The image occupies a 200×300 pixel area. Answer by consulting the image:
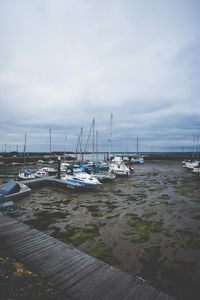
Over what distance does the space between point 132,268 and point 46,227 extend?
534 centimetres

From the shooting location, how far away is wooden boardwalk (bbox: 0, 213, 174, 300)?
3485mm

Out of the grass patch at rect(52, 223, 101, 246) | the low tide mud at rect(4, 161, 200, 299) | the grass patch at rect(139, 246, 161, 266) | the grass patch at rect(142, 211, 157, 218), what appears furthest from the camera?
the grass patch at rect(142, 211, 157, 218)

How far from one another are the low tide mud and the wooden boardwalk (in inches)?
66.9

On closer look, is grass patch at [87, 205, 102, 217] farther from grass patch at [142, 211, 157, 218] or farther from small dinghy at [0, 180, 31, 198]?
small dinghy at [0, 180, 31, 198]

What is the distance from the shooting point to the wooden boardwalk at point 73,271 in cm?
348

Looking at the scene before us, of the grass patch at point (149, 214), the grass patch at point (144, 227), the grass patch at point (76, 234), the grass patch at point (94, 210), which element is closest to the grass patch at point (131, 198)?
the grass patch at point (149, 214)

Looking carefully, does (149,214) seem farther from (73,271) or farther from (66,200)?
(73,271)

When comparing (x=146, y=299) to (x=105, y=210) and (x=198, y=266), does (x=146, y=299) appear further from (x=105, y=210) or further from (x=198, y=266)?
(x=105, y=210)

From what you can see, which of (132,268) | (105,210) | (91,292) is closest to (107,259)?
(132,268)

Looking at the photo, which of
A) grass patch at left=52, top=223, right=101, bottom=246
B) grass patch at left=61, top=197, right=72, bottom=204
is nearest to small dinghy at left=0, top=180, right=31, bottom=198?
grass patch at left=61, top=197, right=72, bottom=204

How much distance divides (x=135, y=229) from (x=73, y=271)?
531 cm

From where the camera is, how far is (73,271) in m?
4.13

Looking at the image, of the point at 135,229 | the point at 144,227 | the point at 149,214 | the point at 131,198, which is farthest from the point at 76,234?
the point at 131,198

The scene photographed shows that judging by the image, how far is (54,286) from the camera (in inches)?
139
